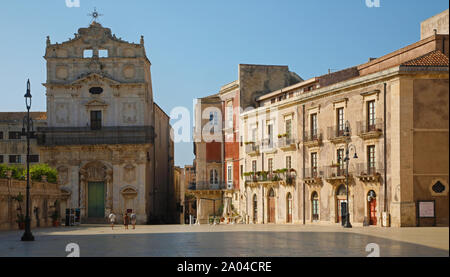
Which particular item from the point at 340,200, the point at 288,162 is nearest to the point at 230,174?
the point at 288,162

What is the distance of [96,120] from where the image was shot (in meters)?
64.5

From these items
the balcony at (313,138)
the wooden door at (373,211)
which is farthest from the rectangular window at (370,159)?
the balcony at (313,138)

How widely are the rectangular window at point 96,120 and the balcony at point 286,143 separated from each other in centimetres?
1840

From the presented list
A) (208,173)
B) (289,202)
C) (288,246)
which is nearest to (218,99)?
(208,173)

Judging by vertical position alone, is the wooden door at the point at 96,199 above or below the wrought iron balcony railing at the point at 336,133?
below

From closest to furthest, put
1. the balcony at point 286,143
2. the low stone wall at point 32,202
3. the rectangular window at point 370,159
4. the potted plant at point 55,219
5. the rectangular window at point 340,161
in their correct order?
the low stone wall at point 32,202 → the rectangular window at point 370,159 → the rectangular window at point 340,161 → the balcony at point 286,143 → the potted plant at point 55,219

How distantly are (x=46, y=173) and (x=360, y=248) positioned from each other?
3981cm

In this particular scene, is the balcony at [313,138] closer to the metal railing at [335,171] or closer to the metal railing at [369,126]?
the metal railing at [335,171]

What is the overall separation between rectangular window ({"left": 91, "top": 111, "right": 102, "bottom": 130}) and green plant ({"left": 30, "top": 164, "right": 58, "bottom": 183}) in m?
6.86

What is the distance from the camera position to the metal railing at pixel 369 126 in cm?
4227

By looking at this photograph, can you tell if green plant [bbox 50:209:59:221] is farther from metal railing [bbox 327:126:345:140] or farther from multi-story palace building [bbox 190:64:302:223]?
metal railing [bbox 327:126:345:140]

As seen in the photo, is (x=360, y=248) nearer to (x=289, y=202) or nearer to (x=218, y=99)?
(x=289, y=202)

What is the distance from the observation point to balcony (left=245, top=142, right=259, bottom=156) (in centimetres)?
5971
